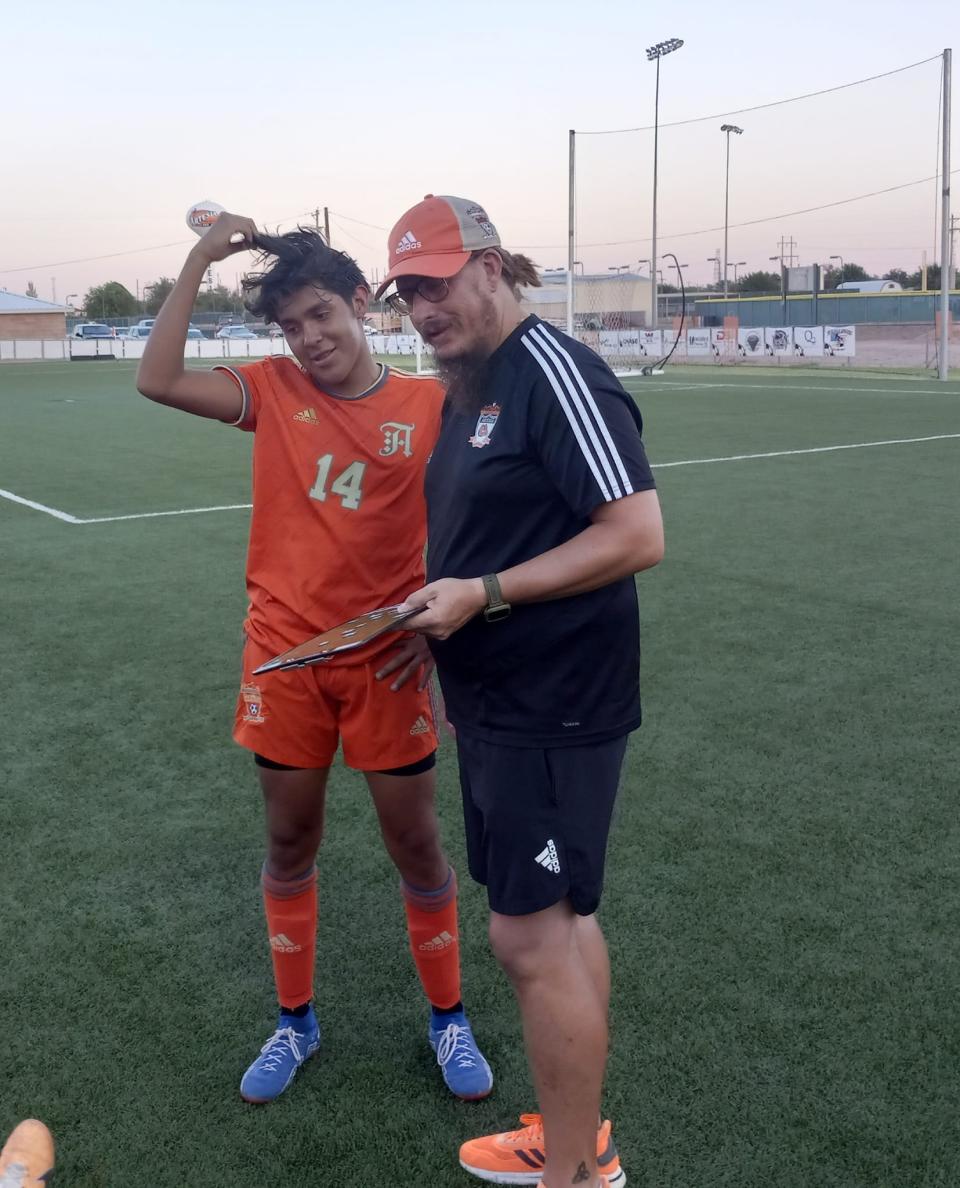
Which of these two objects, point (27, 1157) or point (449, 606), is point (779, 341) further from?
point (27, 1157)

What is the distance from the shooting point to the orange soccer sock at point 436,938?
2986mm

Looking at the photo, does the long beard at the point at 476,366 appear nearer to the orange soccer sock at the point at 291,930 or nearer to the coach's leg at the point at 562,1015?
the coach's leg at the point at 562,1015

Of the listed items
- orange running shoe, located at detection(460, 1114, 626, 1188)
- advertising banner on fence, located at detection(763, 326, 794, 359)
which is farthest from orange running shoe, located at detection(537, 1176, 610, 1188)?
advertising banner on fence, located at detection(763, 326, 794, 359)

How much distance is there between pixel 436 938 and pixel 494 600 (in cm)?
120

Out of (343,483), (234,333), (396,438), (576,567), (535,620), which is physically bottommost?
(535,620)

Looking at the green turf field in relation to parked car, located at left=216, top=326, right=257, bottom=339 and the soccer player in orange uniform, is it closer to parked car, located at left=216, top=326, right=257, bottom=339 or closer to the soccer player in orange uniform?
the soccer player in orange uniform

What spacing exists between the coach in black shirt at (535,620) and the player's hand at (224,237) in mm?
625

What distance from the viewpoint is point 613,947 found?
3463 millimetres

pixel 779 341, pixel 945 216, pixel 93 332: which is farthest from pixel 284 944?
pixel 93 332

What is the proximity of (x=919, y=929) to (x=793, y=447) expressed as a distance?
11894 millimetres

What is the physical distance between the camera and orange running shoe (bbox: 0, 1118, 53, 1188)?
2467 millimetres

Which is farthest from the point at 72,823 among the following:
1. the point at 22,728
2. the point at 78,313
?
the point at 78,313

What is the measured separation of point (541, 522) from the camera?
2.20 m

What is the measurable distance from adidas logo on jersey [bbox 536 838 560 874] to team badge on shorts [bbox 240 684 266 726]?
0.87m
